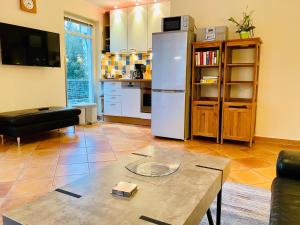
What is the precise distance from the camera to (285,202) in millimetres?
1285

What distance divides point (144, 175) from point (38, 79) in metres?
3.99

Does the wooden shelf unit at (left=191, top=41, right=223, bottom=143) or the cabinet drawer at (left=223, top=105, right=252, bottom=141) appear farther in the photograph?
the wooden shelf unit at (left=191, top=41, right=223, bottom=143)

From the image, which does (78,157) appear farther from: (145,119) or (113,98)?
(113,98)

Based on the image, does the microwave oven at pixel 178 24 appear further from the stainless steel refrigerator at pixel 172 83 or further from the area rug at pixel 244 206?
the area rug at pixel 244 206

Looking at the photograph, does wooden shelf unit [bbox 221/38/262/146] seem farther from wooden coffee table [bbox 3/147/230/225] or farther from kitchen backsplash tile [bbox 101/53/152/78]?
wooden coffee table [bbox 3/147/230/225]

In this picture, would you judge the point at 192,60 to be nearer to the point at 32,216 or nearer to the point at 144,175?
the point at 144,175

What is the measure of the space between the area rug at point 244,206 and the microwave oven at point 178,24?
269cm

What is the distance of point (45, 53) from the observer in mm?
4598

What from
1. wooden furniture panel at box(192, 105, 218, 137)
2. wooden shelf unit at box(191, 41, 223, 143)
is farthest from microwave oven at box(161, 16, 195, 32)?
wooden furniture panel at box(192, 105, 218, 137)

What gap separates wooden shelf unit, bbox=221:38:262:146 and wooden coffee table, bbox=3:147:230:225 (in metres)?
2.52

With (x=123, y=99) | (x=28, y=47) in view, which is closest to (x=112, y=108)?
(x=123, y=99)

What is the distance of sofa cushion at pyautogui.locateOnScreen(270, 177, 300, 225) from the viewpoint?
44.6 inches

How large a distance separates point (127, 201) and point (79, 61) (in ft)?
17.8

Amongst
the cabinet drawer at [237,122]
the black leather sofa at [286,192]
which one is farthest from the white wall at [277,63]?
the black leather sofa at [286,192]
